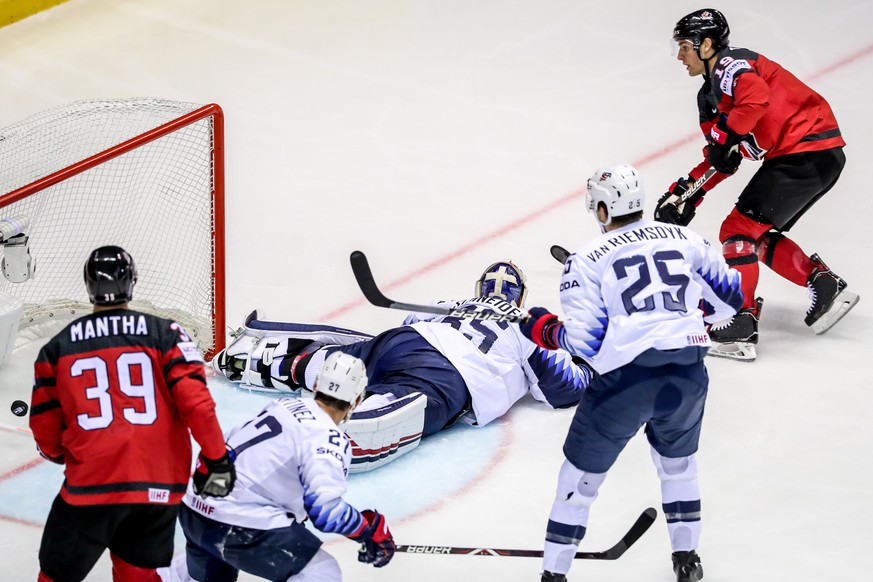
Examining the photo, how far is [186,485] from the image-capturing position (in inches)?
127

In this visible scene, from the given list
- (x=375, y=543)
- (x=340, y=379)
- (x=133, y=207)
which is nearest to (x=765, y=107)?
(x=340, y=379)

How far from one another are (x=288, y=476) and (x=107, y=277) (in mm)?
643

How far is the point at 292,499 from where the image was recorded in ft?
10.4

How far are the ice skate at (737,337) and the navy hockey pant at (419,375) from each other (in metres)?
1.23

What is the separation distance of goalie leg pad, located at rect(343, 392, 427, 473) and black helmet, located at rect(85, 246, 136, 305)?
1148mm

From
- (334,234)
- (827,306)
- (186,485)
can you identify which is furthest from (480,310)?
(334,234)

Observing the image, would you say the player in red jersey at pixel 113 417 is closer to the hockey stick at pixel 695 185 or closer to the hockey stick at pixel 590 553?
the hockey stick at pixel 590 553

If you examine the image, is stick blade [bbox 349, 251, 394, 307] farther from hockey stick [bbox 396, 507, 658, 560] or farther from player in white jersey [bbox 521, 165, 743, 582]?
Result: hockey stick [bbox 396, 507, 658, 560]

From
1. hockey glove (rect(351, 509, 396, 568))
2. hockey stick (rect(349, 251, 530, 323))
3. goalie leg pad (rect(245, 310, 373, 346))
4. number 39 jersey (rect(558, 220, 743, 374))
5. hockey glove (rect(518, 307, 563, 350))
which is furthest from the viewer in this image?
goalie leg pad (rect(245, 310, 373, 346))

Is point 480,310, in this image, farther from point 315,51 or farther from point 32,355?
point 315,51

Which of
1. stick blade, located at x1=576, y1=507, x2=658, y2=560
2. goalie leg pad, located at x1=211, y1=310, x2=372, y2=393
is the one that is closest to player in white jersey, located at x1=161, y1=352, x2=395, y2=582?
stick blade, located at x1=576, y1=507, x2=658, y2=560

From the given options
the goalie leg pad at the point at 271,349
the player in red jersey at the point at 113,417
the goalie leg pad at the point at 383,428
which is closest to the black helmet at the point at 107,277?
the player in red jersey at the point at 113,417

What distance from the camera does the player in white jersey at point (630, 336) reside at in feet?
11.2

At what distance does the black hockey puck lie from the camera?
4332mm
